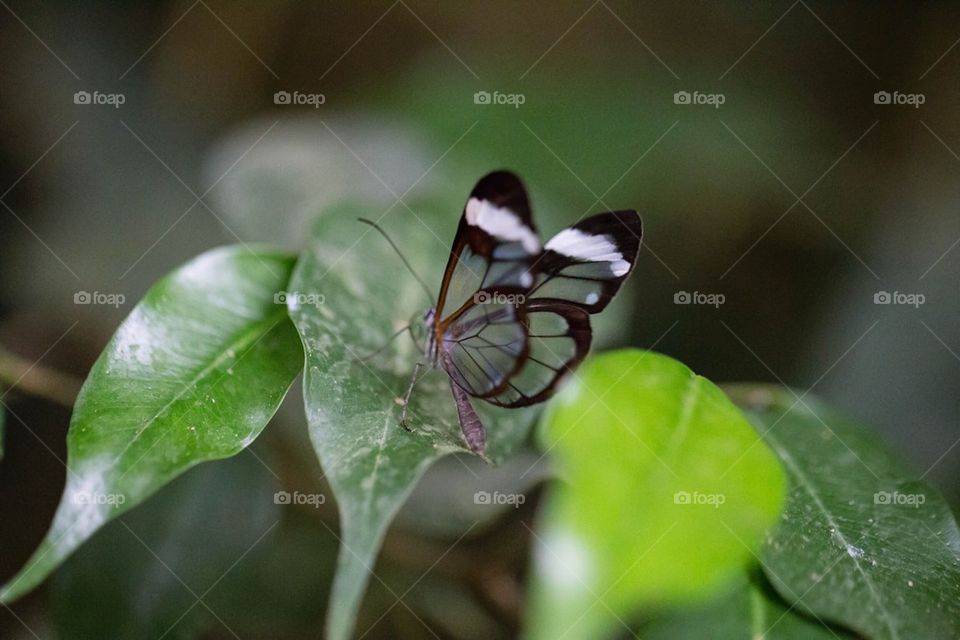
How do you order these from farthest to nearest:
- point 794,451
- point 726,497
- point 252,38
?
point 252,38 → point 794,451 → point 726,497

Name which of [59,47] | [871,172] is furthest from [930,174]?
[59,47]

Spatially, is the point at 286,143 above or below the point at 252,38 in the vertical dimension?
below

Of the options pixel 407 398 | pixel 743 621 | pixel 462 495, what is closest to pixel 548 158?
pixel 462 495

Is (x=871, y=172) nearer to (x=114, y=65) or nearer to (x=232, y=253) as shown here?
(x=232, y=253)

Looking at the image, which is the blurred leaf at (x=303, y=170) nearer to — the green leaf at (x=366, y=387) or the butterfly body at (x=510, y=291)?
the green leaf at (x=366, y=387)

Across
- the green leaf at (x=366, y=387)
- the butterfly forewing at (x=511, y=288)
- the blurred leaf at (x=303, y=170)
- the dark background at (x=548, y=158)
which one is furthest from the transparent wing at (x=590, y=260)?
the blurred leaf at (x=303, y=170)

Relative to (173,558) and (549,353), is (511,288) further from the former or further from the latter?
(173,558)

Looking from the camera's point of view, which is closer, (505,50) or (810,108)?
(810,108)

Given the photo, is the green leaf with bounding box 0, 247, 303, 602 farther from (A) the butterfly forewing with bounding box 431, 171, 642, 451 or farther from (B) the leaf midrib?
(B) the leaf midrib
